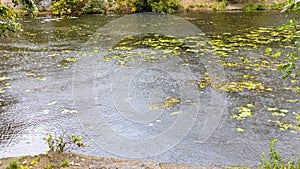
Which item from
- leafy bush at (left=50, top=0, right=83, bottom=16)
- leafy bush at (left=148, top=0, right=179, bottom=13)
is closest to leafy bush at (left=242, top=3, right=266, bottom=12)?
leafy bush at (left=148, top=0, right=179, bottom=13)

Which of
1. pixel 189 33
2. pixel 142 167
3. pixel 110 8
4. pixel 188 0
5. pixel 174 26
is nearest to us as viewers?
pixel 142 167

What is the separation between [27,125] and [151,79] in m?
3.14

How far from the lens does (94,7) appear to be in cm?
1888

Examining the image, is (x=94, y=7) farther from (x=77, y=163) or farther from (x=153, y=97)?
(x=77, y=163)

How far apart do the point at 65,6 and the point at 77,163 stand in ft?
55.7

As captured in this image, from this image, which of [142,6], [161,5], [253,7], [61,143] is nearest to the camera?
[61,143]

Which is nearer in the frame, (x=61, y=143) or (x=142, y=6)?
(x=61, y=143)

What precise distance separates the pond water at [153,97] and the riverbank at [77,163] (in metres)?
0.45

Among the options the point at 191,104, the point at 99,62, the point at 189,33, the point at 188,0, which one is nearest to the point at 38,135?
the point at 191,104

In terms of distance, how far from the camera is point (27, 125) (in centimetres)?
490

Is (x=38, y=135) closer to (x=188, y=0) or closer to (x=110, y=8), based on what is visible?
(x=110, y=8)

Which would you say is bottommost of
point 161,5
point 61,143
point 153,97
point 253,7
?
point 153,97

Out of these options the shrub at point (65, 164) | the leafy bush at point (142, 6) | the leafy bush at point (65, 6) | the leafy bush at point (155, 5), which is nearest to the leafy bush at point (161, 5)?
the leafy bush at point (155, 5)

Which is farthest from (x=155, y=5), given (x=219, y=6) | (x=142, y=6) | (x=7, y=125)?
(x=7, y=125)
